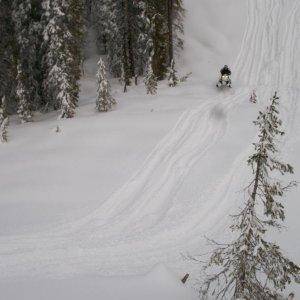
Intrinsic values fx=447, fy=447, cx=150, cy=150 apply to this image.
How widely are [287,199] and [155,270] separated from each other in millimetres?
7508

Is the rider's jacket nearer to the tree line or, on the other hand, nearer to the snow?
the tree line

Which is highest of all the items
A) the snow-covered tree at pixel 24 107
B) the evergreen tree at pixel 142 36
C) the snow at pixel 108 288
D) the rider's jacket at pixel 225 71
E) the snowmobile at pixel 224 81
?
the evergreen tree at pixel 142 36

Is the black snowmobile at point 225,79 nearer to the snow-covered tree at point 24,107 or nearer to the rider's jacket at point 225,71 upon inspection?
the rider's jacket at point 225,71

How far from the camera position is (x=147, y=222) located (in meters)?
16.1

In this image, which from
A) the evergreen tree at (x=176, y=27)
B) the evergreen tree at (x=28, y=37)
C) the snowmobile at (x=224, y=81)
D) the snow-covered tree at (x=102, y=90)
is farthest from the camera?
the evergreen tree at (x=176, y=27)

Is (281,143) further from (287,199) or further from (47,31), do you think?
(47,31)

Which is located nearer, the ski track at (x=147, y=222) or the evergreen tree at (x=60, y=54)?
the ski track at (x=147, y=222)

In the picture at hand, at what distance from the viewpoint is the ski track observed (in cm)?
1399

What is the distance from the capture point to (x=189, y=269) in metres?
14.0

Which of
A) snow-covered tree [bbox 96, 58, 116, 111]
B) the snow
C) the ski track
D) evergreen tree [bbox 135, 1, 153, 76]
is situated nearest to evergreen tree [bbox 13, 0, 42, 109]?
snow-covered tree [bbox 96, 58, 116, 111]

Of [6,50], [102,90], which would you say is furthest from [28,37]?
[102,90]

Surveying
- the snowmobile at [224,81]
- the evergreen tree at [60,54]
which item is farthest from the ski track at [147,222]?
the evergreen tree at [60,54]

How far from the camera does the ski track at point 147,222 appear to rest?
1399cm

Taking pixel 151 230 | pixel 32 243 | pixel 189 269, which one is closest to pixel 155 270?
pixel 189 269
